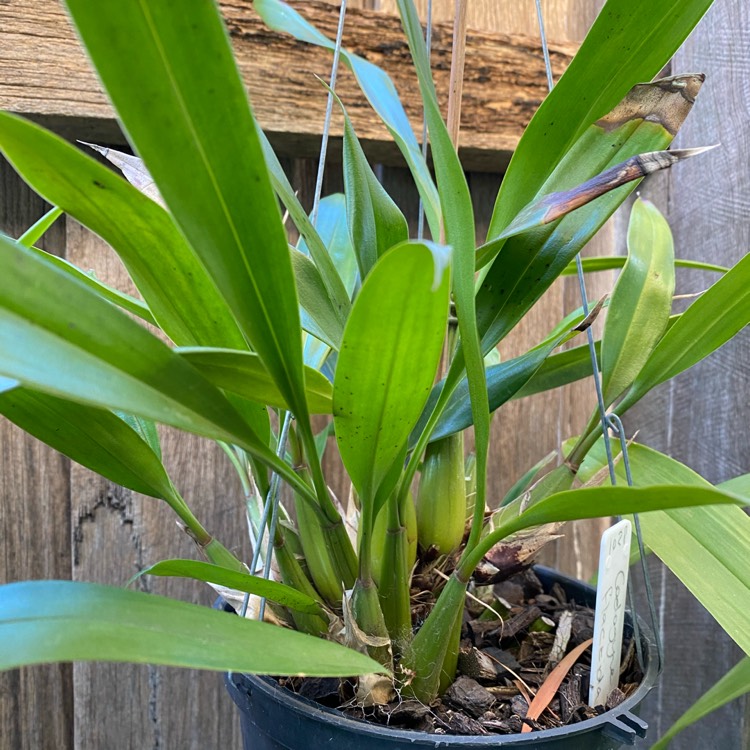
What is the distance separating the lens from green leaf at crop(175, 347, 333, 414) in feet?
1.01

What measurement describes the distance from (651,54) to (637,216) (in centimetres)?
19

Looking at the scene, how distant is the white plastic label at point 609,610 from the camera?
0.40 metres

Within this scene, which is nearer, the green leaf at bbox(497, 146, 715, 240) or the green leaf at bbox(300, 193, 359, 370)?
the green leaf at bbox(497, 146, 715, 240)

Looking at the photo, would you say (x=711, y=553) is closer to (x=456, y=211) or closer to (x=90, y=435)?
(x=456, y=211)

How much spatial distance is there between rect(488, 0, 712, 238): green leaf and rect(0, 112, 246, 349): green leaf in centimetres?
20

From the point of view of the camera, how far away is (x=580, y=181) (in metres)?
0.45

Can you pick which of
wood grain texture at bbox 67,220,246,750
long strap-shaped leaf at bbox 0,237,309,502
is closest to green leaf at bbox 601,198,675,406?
long strap-shaped leaf at bbox 0,237,309,502

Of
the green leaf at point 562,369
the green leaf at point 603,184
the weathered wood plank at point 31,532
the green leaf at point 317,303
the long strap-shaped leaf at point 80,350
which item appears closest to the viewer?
the long strap-shaped leaf at point 80,350

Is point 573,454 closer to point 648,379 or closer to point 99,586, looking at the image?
point 648,379

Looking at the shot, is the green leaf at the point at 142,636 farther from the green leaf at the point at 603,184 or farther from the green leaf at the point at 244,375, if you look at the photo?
the green leaf at the point at 603,184

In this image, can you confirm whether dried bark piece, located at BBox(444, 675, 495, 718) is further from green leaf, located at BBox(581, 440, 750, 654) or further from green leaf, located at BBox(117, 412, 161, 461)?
green leaf, located at BBox(117, 412, 161, 461)

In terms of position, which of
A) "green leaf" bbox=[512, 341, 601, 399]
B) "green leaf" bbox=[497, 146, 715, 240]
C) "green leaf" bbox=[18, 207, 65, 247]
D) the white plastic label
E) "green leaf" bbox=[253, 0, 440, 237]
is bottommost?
the white plastic label

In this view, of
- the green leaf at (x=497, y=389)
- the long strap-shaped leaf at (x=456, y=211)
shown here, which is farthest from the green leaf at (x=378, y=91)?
the green leaf at (x=497, y=389)

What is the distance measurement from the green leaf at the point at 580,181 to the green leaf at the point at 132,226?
0.18 meters
